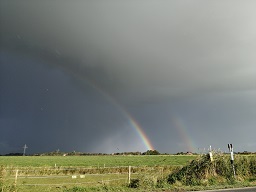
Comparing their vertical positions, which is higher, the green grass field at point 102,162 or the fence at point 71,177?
the green grass field at point 102,162

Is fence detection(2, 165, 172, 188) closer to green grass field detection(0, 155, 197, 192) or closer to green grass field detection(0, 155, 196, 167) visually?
green grass field detection(0, 155, 197, 192)

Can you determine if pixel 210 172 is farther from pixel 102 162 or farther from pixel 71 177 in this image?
pixel 102 162

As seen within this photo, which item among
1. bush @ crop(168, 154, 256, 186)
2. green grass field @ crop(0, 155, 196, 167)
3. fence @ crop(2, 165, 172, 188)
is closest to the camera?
bush @ crop(168, 154, 256, 186)

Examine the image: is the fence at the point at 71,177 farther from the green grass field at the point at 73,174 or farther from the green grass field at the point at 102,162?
the green grass field at the point at 102,162

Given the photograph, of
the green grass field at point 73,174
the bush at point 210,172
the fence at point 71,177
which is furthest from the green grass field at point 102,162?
the bush at point 210,172

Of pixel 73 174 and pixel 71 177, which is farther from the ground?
pixel 73 174

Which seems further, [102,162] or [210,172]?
[102,162]

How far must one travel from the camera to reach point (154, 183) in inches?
618

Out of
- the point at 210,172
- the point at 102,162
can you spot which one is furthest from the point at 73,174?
the point at 102,162

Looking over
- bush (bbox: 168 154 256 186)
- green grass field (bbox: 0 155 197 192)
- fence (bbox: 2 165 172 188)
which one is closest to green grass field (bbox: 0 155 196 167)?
green grass field (bbox: 0 155 197 192)

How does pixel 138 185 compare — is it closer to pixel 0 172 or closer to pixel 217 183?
pixel 217 183

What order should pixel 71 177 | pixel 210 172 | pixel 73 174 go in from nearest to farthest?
pixel 210 172, pixel 71 177, pixel 73 174

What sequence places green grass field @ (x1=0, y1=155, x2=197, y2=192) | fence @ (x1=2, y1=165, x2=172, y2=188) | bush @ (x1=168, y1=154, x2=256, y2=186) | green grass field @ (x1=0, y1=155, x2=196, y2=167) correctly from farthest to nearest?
green grass field @ (x1=0, y1=155, x2=196, y2=167) → fence @ (x1=2, y1=165, x2=172, y2=188) → bush @ (x1=168, y1=154, x2=256, y2=186) → green grass field @ (x1=0, y1=155, x2=197, y2=192)

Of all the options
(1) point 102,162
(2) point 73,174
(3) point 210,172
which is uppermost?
(1) point 102,162
